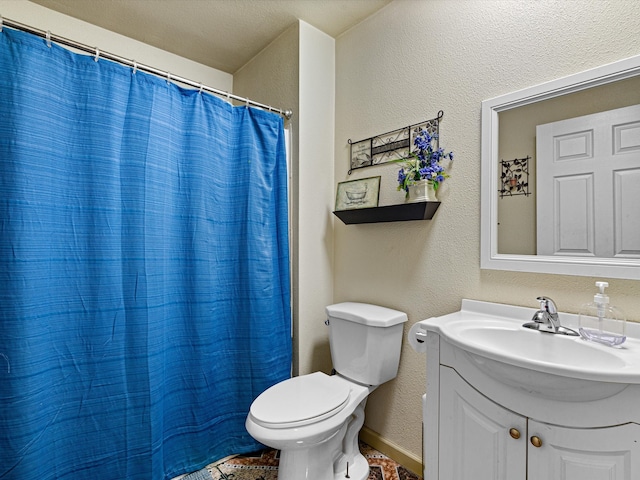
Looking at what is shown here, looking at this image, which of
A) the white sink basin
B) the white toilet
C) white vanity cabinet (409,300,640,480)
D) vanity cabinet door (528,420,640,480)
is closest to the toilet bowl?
the white toilet

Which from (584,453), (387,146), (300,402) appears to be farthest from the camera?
(387,146)

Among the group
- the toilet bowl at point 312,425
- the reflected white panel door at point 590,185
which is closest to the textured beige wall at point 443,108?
the reflected white panel door at point 590,185

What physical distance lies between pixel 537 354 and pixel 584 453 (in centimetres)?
30

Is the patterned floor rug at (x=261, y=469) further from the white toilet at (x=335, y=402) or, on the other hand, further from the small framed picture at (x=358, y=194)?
the small framed picture at (x=358, y=194)

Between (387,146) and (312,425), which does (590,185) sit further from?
(312,425)

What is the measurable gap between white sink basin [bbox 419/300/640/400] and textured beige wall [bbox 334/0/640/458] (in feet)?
0.42

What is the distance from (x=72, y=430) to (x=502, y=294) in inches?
69.1

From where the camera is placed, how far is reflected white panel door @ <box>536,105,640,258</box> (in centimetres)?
107

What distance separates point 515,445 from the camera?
3.03 ft

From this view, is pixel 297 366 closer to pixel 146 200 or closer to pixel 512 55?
pixel 146 200

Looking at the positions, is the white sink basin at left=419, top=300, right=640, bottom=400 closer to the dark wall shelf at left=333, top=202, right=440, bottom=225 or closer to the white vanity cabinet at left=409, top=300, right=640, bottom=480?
the white vanity cabinet at left=409, top=300, right=640, bottom=480

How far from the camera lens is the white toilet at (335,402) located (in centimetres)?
125

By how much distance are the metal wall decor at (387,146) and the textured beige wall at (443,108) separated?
39 millimetres

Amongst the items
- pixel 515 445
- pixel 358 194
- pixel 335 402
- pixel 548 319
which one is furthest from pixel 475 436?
pixel 358 194
